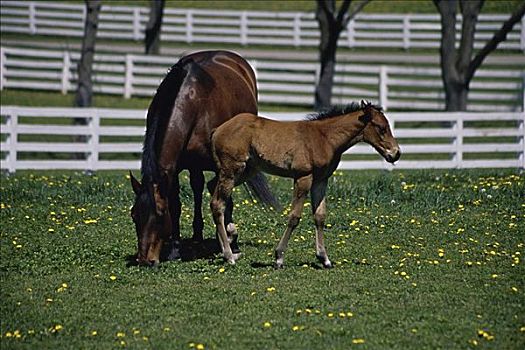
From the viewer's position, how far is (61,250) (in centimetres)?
1126

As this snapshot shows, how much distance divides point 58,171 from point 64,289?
11455 mm

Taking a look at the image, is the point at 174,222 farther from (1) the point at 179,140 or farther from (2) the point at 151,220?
(1) the point at 179,140

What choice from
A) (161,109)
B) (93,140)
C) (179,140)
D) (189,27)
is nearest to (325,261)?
(179,140)

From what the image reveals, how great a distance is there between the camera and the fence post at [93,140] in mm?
19086

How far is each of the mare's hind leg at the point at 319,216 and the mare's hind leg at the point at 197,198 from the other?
156 centimetres

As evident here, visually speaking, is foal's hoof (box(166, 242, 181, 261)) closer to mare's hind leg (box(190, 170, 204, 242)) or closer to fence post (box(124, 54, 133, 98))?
mare's hind leg (box(190, 170, 204, 242))

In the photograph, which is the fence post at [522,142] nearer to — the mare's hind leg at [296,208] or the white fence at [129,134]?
the white fence at [129,134]

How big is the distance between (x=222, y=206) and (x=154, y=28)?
23.5 meters

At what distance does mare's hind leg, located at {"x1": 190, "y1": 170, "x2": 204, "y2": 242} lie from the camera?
1122 cm

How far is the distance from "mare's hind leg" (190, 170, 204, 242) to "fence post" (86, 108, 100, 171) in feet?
26.1

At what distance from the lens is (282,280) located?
9.59 meters

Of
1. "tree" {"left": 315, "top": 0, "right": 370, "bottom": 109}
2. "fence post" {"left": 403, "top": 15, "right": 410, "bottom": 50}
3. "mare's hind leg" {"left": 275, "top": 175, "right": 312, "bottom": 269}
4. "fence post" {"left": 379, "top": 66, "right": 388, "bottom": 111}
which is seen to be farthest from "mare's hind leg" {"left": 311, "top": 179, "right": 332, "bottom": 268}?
"fence post" {"left": 403, "top": 15, "right": 410, "bottom": 50}

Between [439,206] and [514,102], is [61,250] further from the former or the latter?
[514,102]

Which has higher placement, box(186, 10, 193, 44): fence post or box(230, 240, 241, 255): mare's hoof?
box(186, 10, 193, 44): fence post
